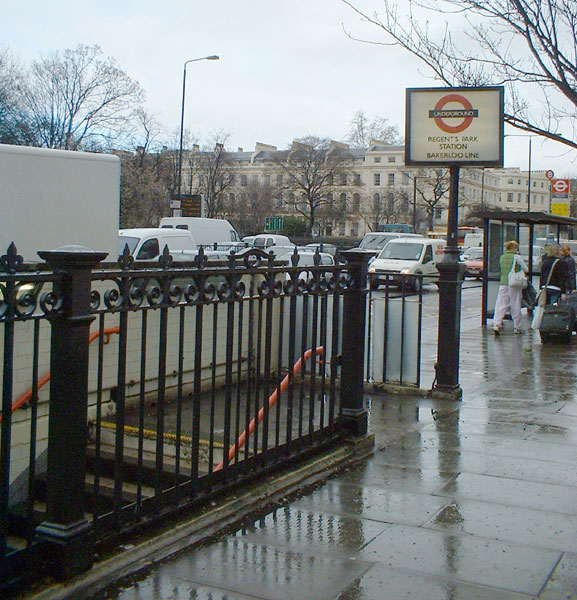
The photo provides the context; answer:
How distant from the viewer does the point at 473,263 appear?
4484 centimetres

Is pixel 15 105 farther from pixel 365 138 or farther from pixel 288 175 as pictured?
pixel 365 138

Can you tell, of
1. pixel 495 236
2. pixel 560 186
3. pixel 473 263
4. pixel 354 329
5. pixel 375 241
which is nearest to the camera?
pixel 354 329

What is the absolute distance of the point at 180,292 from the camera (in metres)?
4.31

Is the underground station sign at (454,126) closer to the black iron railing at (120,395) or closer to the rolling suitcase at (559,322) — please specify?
the black iron railing at (120,395)

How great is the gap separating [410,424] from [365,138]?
349 feet

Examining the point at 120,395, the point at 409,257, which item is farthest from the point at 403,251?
the point at 120,395

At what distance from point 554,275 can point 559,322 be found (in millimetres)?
1675

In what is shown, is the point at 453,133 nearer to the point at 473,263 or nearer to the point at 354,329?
the point at 354,329

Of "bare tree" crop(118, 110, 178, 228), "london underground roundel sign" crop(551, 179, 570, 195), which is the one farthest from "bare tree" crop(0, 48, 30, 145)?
"london underground roundel sign" crop(551, 179, 570, 195)

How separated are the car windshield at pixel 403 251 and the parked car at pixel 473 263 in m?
8.94

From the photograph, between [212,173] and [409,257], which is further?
[212,173]

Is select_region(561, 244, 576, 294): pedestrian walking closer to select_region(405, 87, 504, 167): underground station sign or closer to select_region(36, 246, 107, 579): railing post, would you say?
select_region(405, 87, 504, 167): underground station sign

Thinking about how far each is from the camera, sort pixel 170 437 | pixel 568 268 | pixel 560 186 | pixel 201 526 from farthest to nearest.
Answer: pixel 560 186 → pixel 568 268 → pixel 170 437 → pixel 201 526

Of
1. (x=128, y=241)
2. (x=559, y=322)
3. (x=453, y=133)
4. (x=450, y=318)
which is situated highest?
(x=453, y=133)
